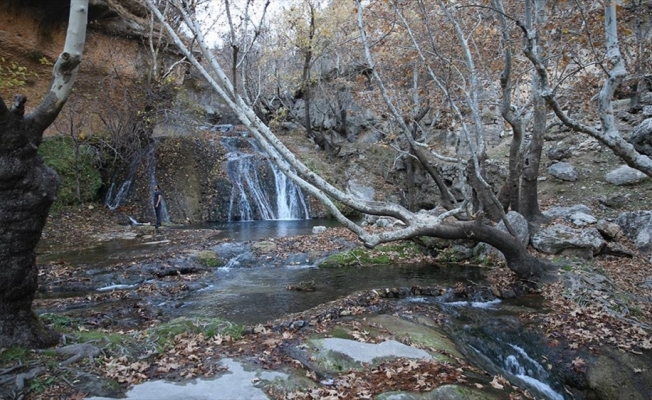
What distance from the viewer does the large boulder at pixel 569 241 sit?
10.5m

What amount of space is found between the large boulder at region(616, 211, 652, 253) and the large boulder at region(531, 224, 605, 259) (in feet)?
3.43

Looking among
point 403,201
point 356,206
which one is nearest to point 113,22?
point 403,201

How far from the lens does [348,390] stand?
4543mm

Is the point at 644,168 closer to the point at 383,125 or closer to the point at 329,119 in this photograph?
the point at 383,125

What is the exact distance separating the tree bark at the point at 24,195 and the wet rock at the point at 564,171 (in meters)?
17.7

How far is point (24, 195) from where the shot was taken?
4.51 m

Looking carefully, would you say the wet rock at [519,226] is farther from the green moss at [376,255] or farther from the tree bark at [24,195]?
the tree bark at [24,195]

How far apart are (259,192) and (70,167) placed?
9202mm

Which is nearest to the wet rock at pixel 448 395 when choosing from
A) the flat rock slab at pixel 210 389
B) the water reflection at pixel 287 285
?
the flat rock slab at pixel 210 389

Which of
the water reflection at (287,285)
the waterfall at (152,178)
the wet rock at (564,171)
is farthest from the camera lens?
the waterfall at (152,178)

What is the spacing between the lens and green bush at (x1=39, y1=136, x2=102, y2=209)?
63.8 feet

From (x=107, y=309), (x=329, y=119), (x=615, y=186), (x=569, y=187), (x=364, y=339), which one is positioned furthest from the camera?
(x=329, y=119)

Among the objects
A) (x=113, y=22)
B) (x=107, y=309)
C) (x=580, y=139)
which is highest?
(x=113, y=22)

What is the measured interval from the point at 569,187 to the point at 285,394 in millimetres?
16160
